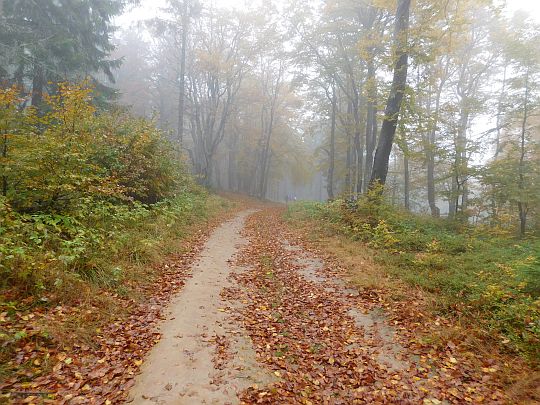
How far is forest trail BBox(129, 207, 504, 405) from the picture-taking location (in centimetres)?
344

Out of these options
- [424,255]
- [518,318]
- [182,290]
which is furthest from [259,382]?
[424,255]

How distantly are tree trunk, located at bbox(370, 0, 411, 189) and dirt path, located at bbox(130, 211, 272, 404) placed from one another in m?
7.79

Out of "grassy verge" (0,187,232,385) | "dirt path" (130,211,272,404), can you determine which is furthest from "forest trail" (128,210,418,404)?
"grassy verge" (0,187,232,385)

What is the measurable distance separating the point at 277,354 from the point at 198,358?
1.06 metres

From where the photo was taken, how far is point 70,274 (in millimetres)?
4910

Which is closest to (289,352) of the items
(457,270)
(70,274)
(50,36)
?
(70,274)

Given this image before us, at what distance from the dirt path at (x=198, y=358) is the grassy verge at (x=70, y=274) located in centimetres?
94

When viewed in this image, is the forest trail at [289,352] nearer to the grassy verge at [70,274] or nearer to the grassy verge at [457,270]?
the grassy verge at [457,270]

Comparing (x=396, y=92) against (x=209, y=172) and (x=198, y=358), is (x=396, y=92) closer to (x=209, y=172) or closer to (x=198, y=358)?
(x=198, y=358)

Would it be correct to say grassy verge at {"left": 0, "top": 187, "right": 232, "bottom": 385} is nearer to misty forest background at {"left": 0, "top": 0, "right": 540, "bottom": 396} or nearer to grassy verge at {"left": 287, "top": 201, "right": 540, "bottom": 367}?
misty forest background at {"left": 0, "top": 0, "right": 540, "bottom": 396}

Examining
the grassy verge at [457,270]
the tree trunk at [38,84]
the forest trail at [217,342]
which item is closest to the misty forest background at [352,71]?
the tree trunk at [38,84]

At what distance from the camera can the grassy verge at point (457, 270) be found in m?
4.33

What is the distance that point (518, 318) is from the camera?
4.34m

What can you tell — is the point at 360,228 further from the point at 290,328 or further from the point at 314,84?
the point at 314,84
